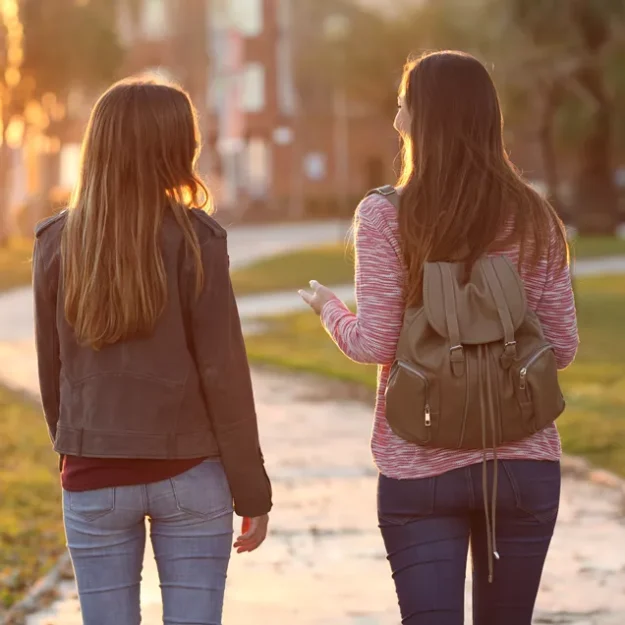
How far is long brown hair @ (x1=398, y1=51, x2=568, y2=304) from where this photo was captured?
11.9ft

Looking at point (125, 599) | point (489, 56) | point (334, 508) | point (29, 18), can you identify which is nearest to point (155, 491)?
point (125, 599)

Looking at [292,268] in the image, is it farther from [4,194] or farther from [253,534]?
[253,534]

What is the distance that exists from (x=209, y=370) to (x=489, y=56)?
126 feet

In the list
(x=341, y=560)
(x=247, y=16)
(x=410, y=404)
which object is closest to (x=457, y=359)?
(x=410, y=404)

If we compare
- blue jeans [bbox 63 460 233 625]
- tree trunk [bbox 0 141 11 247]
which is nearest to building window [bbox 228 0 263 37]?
tree trunk [bbox 0 141 11 247]

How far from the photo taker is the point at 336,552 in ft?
24.5

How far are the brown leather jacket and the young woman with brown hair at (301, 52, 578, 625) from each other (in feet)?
1.16

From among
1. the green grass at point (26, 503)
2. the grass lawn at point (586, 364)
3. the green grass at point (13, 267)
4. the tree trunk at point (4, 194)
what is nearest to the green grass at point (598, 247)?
the grass lawn at point (586, 364)

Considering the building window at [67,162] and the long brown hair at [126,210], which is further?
the building window at [67,162]

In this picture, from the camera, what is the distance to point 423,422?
359 centimetres

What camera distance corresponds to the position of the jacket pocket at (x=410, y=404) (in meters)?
3.58

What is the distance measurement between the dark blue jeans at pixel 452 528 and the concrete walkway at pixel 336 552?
8.43 feet

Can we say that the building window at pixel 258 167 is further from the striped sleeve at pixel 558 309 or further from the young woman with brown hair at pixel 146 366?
the young woman with brown hair at pixel 146 366

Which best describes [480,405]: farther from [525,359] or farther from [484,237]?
[484,237]
